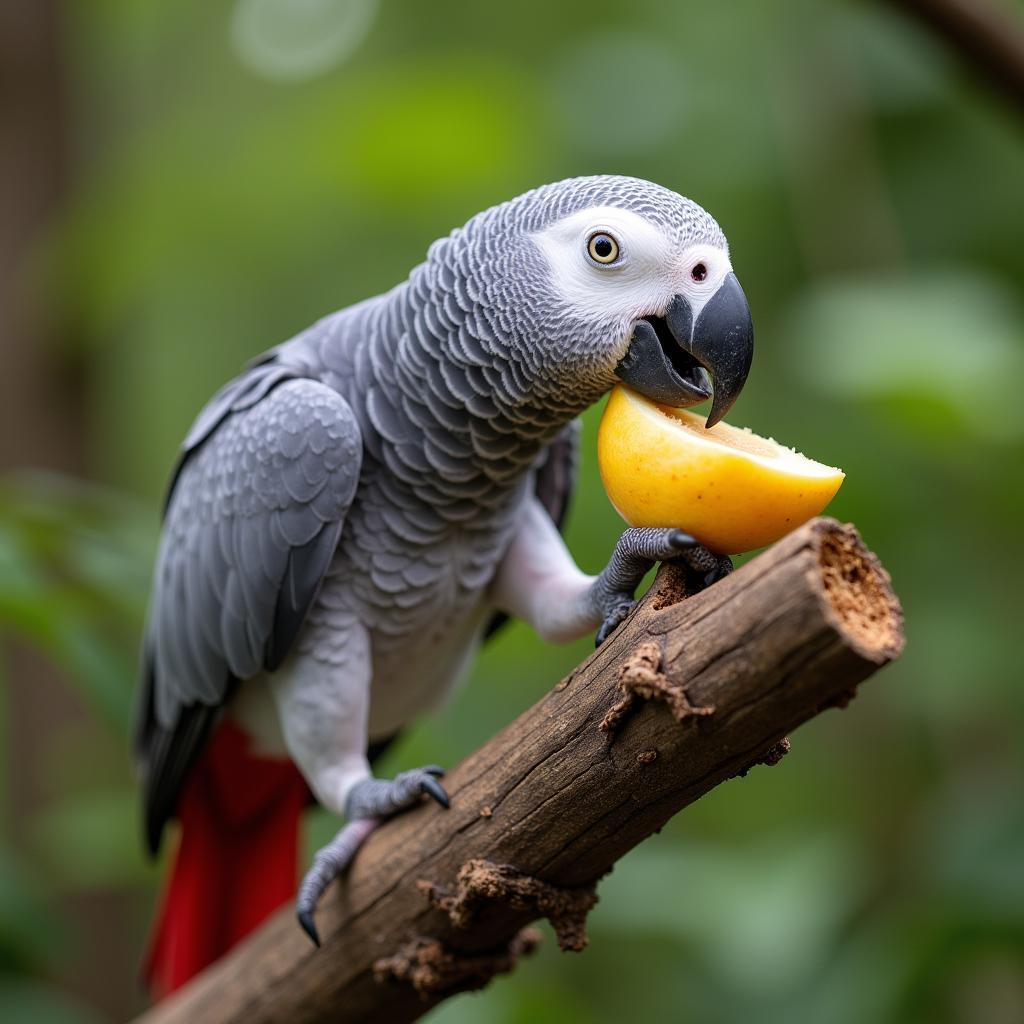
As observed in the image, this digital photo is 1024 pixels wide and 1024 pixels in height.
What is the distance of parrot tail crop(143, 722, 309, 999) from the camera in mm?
1418

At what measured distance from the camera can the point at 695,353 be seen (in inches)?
33.3

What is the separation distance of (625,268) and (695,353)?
0.29ft

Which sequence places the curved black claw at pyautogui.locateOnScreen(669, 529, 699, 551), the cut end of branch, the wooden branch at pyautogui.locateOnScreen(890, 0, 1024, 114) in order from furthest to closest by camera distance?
the wooden branch at pyautogui.locateOnScreen(890, 0, 1024, 114), the curved black claw at pyautogui.locateOnScreen(669, 529, 699, 551), the cut end of branch

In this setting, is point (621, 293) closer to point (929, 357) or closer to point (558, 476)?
point (558, 476)

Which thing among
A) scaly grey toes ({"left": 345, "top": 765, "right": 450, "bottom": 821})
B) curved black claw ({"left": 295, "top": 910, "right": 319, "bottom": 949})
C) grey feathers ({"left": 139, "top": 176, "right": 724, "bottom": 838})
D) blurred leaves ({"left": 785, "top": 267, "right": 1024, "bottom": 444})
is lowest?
curved black claw ({"left": 295, "top": 910, "right": 319, "bottom": 949})

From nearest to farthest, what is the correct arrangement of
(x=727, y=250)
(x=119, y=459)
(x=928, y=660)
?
(x=727, y=250) → (x=928, y=660) → (x=119, y=459)

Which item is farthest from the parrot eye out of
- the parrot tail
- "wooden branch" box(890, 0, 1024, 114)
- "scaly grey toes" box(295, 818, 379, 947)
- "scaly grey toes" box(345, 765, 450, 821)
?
"wooden branch" box(890, 0, 1024, 114)

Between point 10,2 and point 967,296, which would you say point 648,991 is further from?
point 10,2

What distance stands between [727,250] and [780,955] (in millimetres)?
933

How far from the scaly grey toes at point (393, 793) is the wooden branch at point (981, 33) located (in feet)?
4.49

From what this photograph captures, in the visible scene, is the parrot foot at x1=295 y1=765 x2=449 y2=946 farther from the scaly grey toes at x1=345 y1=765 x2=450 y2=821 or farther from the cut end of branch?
the cut end of branch

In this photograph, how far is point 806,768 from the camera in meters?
2.21

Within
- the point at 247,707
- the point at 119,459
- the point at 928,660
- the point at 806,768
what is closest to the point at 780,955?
the point at 928,660

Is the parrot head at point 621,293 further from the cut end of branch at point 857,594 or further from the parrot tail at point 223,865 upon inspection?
the parrot tail at point 223,865
